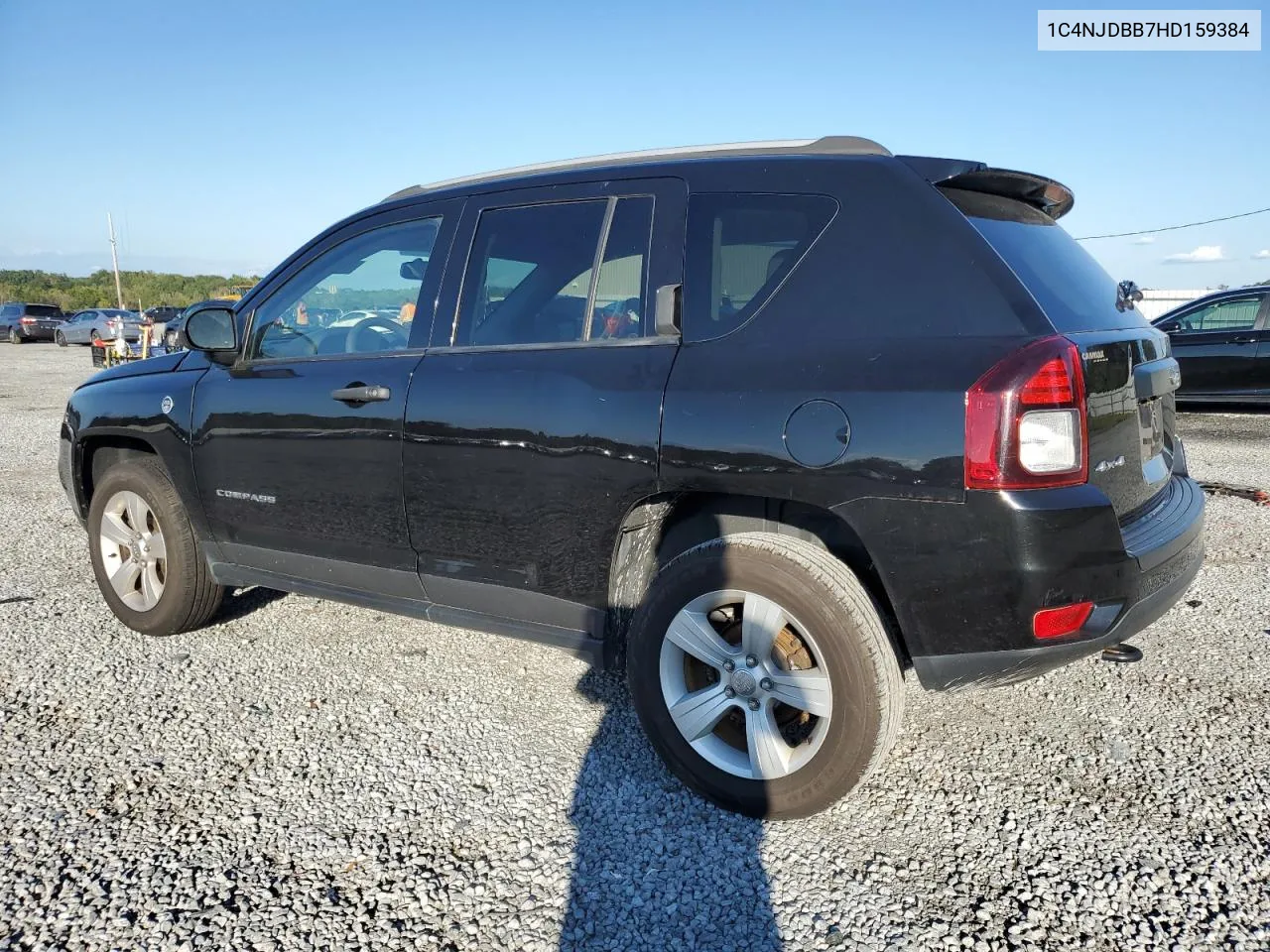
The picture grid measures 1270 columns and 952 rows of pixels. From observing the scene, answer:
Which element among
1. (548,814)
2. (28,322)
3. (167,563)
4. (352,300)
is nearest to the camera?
(548,814)

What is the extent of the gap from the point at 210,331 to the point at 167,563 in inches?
41.3

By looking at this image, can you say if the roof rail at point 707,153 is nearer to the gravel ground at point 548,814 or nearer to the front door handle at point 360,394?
the front door handle at point 360,394

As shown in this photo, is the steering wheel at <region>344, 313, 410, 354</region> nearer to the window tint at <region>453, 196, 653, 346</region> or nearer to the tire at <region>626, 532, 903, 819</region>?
the window tint at <region>453, 196, 653, 346</region>

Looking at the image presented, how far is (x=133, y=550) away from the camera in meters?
4.00

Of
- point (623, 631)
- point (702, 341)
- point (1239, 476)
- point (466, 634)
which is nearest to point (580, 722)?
point (623, 631)

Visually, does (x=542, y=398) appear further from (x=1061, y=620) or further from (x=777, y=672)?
(x=1061, y=620)

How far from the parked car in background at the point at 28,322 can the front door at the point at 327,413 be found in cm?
3822

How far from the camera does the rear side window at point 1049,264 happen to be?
2388 millimetres

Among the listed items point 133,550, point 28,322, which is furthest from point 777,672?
point 28,322

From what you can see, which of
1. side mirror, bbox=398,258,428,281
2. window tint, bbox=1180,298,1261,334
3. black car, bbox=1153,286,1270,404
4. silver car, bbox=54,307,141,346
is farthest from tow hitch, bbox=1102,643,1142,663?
silver car, bbox=54,307,141,346

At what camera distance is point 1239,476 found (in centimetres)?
730

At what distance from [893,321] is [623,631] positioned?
50.2 inches

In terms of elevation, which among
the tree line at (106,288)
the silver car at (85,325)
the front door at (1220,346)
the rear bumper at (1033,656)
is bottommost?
the rear bumper at (1033,656)

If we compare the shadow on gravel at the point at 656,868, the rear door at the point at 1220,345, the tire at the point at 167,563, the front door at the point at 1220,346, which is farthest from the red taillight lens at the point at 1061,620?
the front door at the point at 1220,346
